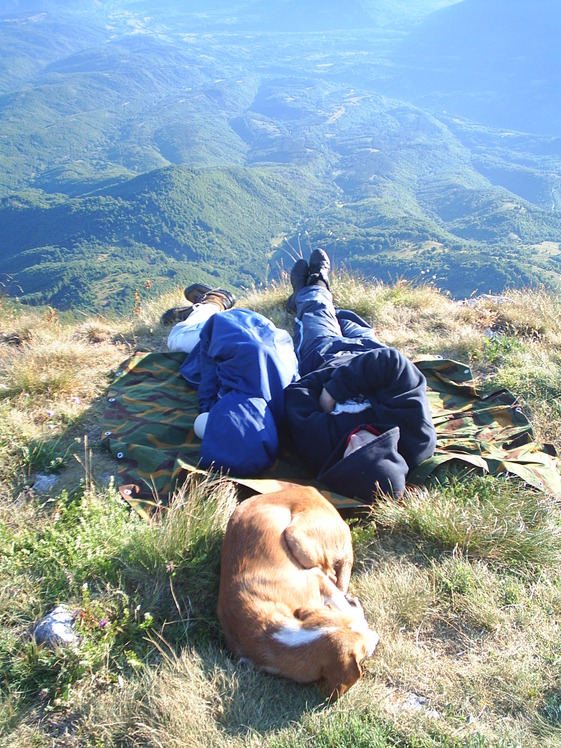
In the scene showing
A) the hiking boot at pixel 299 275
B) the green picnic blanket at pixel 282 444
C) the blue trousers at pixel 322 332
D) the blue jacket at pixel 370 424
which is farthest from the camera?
the hiking boot at pixel 299 275

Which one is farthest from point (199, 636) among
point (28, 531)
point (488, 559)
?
point (488, 559)

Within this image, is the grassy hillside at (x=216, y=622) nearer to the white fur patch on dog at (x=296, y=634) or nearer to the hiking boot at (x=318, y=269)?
the white fur patch on dog at (x=296, y=634)

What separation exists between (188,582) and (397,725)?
1.26 m

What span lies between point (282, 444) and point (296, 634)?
6.82 ft

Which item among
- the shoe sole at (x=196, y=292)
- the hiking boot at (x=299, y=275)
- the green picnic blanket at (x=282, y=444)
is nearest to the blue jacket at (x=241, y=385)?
the green picnic blanket at (x=282, y=444)

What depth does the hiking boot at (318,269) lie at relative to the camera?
6352 millimetres

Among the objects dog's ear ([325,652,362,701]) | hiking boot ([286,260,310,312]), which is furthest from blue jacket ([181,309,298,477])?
hiking boot ([286,260,310,312])

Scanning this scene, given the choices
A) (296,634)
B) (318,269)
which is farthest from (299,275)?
(296,634)

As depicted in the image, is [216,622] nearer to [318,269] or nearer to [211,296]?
[211,296]

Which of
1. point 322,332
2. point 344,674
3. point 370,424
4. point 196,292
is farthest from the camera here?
point 196,292

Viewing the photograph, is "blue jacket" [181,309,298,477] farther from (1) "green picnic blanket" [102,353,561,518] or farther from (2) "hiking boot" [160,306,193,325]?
(2) "hiking boot" [160,306,193,325]

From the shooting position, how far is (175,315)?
666 cm

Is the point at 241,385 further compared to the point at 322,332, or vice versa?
the point at 322,332

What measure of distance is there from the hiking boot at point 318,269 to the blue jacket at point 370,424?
2.54 m
